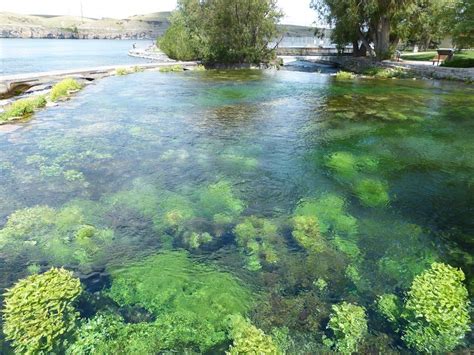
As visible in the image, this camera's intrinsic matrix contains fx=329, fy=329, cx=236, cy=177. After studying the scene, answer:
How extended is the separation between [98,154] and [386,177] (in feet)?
43.6

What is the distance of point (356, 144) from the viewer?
18.1 m

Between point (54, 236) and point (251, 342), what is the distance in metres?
6.84

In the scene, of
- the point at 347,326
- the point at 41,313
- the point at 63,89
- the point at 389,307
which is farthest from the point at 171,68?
the point at 347,326

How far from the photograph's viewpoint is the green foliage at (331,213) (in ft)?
33.8

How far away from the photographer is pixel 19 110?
21594mm

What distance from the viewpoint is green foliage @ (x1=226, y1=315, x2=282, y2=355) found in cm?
582

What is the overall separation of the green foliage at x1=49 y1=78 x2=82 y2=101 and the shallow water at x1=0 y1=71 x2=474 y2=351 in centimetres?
294

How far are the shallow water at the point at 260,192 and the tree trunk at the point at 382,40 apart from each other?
95.8 ft

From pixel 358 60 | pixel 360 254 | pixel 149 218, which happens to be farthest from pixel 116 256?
pixel 358 60

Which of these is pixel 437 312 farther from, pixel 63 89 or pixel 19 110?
pixel 63 89

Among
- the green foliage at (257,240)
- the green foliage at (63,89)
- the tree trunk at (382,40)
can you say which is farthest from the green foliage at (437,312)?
the tree trunk at (382,40)

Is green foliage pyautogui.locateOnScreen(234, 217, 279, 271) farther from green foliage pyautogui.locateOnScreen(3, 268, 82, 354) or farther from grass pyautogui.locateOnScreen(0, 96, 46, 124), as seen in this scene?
grass pyautogui.locateOnScreen(0, 96, 46, 124)

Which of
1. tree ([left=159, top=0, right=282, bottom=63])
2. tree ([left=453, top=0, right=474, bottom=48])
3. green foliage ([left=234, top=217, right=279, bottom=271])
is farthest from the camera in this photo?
tree ([left=159, top=0, right=282, bottom=63])

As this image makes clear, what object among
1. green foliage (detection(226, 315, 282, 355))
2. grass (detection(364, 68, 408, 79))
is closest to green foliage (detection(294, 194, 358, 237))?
green foliage (detection(226, 315, 282, 355))
